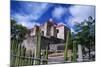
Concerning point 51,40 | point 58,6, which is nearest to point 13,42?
point 51,40

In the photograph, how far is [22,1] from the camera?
78.9 inches

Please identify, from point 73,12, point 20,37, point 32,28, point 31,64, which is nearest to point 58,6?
point 73,12

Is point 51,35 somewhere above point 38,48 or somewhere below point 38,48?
above

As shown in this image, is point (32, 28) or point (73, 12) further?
point (73, 12)

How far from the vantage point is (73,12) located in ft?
7.18

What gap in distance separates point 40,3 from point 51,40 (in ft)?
1.39

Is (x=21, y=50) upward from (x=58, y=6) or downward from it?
downward

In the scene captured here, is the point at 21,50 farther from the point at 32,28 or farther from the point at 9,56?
the point at 32,28
